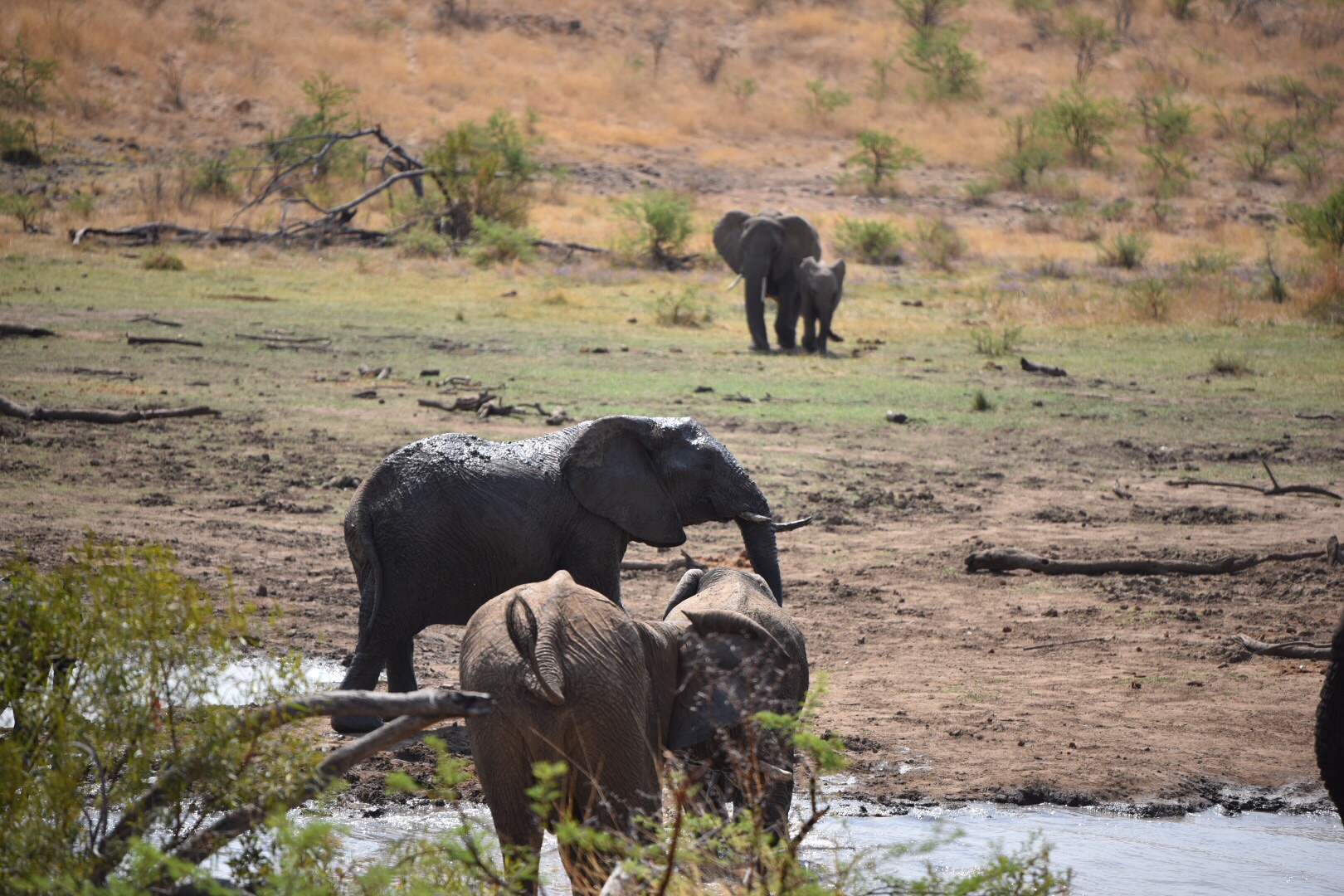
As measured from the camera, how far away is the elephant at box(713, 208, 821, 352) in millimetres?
19578

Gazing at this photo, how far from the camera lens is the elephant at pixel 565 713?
4.16 metres

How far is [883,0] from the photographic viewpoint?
2462 inches

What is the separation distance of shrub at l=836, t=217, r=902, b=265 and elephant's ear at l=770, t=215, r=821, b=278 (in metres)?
7.96

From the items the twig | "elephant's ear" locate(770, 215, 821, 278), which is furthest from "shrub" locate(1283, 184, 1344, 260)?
the twig

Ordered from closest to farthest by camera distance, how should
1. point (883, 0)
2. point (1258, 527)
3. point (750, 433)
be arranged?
point (1258, 527) → point (750, 433) → point (883, 0)

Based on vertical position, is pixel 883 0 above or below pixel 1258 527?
above

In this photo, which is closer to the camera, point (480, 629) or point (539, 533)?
point (480, 629)

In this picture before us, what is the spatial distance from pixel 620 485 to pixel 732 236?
1589cm

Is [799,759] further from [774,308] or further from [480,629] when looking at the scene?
[774,308]

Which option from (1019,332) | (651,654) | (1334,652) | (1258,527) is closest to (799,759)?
(651,654)

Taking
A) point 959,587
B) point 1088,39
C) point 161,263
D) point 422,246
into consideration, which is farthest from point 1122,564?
point 1088,39

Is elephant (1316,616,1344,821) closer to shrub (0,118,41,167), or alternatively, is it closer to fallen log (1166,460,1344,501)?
fallen log (1166,460,1344,501)

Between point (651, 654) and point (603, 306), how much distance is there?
17.2 m

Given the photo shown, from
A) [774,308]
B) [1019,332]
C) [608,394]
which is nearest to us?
[608,394]
